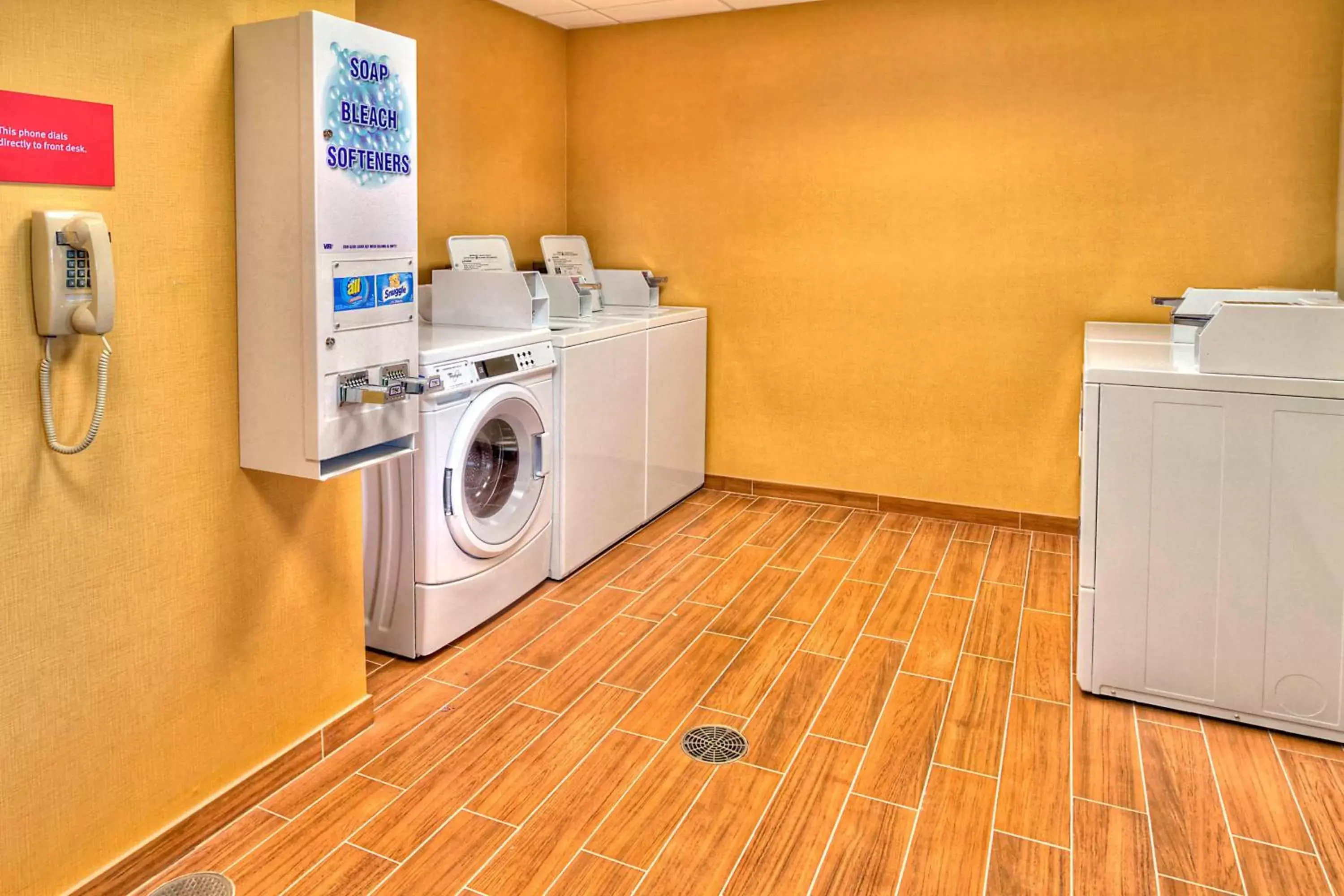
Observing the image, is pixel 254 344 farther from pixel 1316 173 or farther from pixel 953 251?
pixel 1316 173

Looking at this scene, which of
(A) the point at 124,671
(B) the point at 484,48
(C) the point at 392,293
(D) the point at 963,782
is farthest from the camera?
(B) the point at 484,48

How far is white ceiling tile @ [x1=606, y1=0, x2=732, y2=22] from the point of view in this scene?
437 centimetres

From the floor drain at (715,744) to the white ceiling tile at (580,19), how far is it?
11.3ft

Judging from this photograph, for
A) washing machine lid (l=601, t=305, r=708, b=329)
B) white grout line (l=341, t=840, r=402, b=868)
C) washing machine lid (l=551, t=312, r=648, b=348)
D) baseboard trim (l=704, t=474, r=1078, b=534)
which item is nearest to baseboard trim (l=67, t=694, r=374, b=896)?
white grout line (l=341, t=840, r=402, b=868)

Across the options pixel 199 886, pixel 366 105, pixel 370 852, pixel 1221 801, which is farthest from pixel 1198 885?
pixel 366 105

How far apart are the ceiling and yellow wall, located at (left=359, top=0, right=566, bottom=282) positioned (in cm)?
10

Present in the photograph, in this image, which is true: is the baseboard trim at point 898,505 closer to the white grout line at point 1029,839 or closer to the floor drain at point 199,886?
the white grout line at point 1029,839

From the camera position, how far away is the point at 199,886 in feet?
6.21

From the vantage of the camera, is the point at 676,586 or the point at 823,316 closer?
the point at 676,586

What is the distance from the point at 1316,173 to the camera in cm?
370

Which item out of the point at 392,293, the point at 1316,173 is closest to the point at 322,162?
the point at 392,293

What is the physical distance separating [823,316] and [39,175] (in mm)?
3491

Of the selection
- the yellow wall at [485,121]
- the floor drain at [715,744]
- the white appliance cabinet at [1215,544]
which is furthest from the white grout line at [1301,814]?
the yellow wall at [485,121]

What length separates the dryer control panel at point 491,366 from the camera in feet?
9.26
